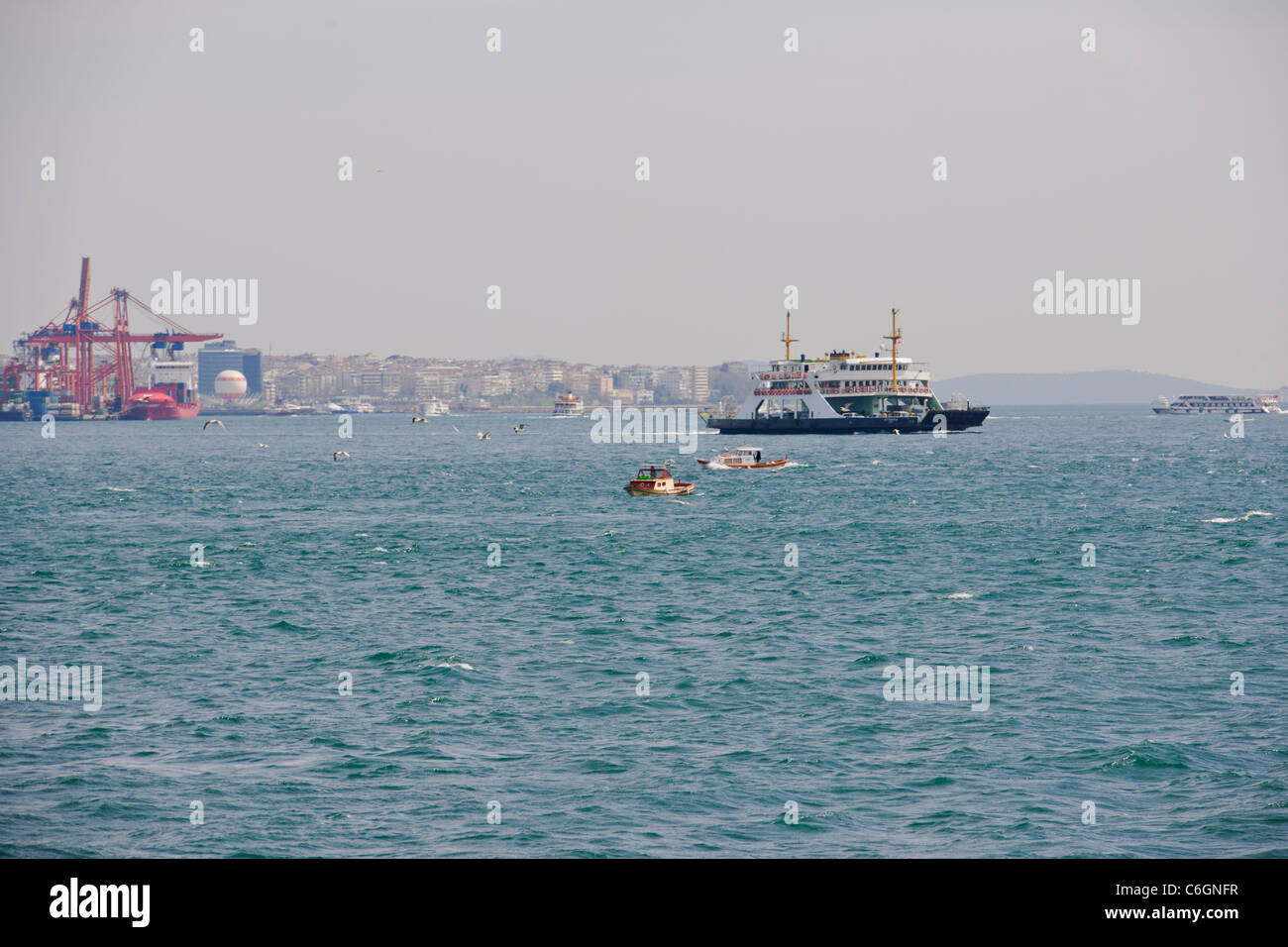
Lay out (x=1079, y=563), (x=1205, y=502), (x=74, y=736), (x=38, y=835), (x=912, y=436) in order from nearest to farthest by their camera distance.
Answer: (x=38, y=835), (x=74, y=736), (x=1079, y=563), (x=1205, y=502), (x=912, y=436)

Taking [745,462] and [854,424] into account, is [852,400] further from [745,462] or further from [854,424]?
[745,462]

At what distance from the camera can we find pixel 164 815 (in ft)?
62.6

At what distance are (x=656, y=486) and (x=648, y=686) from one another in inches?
2203

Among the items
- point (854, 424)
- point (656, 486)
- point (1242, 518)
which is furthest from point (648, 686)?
point (854, 424)

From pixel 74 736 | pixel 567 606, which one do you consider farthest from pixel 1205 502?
pixel 74 736

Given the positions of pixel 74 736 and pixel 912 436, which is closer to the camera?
pixel 74 736

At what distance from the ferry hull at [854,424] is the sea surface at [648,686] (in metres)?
104

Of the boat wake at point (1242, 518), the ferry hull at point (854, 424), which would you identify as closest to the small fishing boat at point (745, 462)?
the boat wake at point (1242, 518)

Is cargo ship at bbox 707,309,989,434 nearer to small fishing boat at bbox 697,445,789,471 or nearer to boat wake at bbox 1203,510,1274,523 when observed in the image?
small fishing boat at bbox 697,445,789,471

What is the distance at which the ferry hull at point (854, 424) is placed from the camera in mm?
172625

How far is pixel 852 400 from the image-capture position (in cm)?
17438

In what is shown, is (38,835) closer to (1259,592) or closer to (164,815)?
(164,815)

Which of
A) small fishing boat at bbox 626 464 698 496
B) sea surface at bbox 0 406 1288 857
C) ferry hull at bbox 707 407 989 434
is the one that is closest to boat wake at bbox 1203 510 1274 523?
sea surface at bbox 0 406 1288 857
